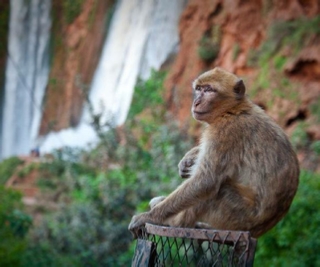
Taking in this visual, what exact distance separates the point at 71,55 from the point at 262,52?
11.6 meters

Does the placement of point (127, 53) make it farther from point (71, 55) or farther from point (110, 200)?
point (110, 200)

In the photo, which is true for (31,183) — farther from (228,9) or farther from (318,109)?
(318,109)

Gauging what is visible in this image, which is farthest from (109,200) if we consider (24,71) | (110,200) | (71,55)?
(24,71)

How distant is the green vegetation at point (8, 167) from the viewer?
20594mm

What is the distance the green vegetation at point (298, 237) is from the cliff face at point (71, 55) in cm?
1456

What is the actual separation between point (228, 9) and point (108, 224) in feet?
21.0

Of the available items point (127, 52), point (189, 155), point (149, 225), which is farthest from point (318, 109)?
point (127, 52)

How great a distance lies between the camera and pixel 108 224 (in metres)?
12.5

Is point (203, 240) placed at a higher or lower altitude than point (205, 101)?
lower

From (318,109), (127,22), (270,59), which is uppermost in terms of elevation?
(127,22)

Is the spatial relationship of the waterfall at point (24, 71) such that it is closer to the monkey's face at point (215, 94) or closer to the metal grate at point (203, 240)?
the monkey's face at point (215, 94)

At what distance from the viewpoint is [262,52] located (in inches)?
599

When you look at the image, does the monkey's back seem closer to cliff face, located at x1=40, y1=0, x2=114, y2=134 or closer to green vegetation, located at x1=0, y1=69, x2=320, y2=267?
green vegetation, located at x1=0, y1=69, x2=320, y2=267

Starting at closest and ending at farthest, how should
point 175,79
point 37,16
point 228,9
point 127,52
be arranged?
point 228,9, point 175,79, point 127,52, point 37,16
